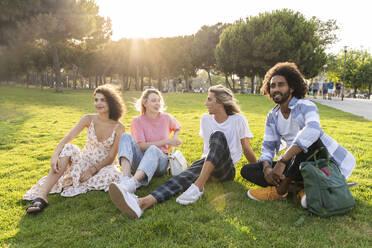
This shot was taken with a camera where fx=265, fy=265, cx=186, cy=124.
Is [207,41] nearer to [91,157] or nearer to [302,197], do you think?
[91,157]

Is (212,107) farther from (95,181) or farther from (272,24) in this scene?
(272,24)

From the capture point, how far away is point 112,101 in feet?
14.9

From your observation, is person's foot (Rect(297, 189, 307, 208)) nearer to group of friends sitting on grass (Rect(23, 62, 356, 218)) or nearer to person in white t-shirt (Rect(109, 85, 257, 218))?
group of friends sitting on grass (Rect(23, 62, 356, 218))

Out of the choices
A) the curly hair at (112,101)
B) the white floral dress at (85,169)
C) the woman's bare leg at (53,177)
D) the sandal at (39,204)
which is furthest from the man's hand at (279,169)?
the sandal at (39,204)

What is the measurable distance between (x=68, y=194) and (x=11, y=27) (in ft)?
88.7

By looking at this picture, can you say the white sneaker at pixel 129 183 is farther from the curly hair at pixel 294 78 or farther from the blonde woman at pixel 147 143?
the curly hair at pixel 294 78

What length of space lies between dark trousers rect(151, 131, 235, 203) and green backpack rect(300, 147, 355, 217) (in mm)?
1115

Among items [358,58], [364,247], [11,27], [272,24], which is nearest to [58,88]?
[11,27]

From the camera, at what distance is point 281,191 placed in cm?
366

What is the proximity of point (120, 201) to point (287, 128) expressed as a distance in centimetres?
255

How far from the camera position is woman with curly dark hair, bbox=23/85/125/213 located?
400cm

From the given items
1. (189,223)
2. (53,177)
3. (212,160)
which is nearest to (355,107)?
(212,160)

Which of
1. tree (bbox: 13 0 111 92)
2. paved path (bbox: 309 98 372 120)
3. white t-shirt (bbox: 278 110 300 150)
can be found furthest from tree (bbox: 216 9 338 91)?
white t-shirt (bbox: 278 110 300 150)

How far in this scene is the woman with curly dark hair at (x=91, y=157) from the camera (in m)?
4.00
